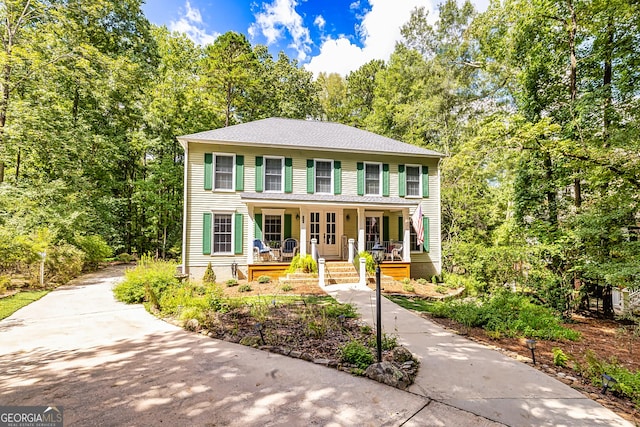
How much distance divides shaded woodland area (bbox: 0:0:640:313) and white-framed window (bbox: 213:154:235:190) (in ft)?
20.2

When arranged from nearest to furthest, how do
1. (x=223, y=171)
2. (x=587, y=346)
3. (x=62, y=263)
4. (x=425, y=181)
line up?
(x=587, y=346)
(x=62, y=263)
(x=223, y=171)
(x=425, y=181)

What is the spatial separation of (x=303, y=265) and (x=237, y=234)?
322 cm

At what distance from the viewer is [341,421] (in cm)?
277

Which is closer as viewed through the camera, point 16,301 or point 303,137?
point 16,301

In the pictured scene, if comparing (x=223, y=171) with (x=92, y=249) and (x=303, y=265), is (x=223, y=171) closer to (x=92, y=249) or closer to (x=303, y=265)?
(x=303, y=265)

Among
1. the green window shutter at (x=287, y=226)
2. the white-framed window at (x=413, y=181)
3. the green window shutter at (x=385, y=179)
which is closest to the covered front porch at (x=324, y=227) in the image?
the green window shutter at (x=287, y=226)

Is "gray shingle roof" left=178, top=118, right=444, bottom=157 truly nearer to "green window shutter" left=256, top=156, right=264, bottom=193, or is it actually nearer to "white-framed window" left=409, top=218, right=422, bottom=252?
"green window shutter" left=256, top=156, right=264, bottom=193

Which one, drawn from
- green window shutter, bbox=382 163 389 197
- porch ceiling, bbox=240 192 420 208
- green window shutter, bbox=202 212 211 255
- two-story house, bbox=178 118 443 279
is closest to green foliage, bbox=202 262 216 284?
two-story house, bbox=178 118 443 279

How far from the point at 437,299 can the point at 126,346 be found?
864cm

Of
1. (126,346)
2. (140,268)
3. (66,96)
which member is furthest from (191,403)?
(66,96)

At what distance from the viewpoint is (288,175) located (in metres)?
12.1

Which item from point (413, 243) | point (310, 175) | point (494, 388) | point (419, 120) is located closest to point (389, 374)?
point (494, 388)

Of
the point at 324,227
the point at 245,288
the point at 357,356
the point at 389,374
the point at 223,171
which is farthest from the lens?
the point at 324,227

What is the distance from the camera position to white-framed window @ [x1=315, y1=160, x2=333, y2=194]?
12505 mm
